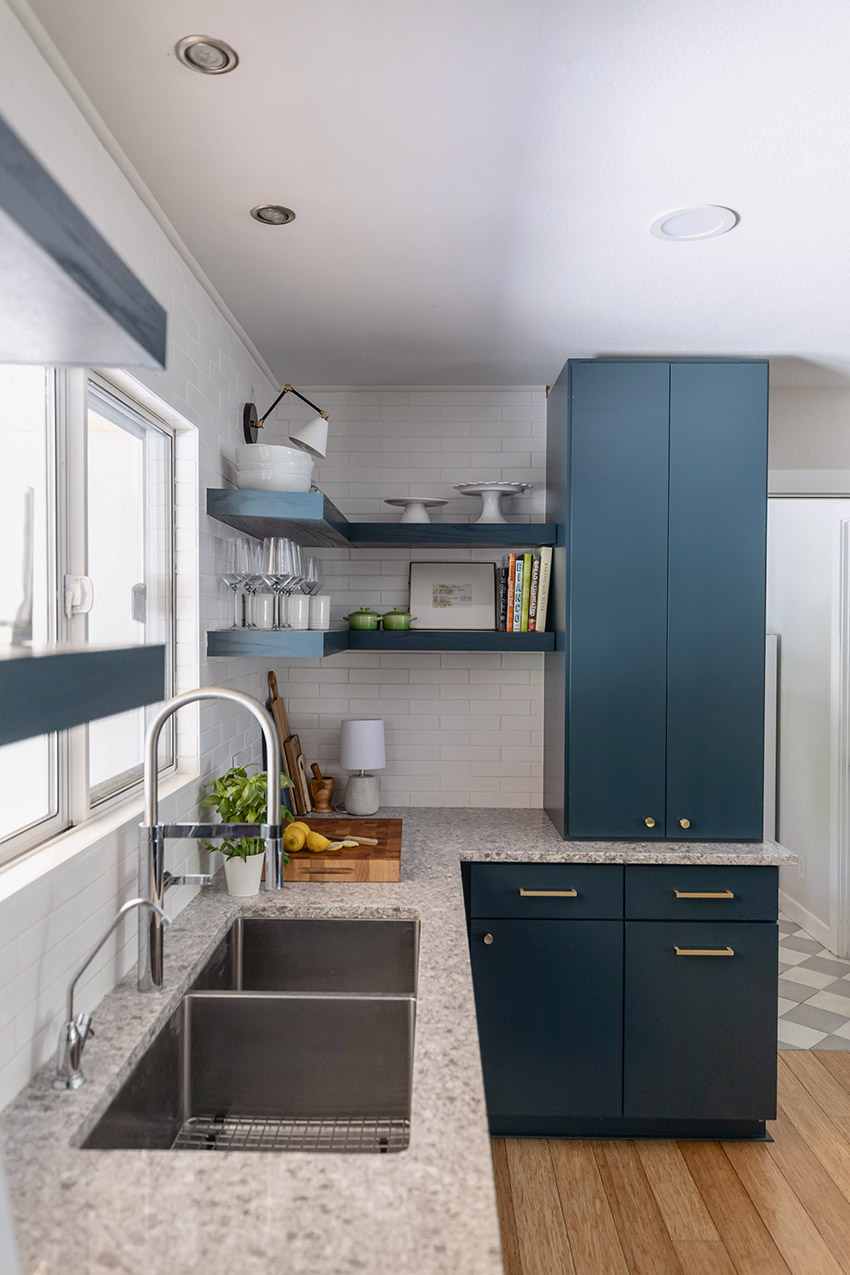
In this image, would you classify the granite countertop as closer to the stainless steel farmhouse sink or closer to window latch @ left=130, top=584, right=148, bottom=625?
the stainless steel farmhouse sink

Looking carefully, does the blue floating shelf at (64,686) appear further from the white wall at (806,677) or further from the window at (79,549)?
the white wall at (806,677)

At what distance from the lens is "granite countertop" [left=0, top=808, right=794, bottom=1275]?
1003 millimetres

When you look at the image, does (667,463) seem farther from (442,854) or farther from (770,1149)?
(770,1149)

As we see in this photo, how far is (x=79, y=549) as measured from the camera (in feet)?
5.66

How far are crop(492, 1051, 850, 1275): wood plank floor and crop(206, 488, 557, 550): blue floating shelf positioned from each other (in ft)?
6.45

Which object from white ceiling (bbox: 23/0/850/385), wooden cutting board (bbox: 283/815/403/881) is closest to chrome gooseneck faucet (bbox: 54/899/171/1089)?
wooden cutting board (bbox: 283/815/403/881)

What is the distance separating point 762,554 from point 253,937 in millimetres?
1942

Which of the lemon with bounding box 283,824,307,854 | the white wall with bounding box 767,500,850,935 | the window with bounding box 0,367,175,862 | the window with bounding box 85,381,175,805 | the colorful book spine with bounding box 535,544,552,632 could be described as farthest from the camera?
the white wall with bounding box 767,500,850,935

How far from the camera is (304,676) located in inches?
136

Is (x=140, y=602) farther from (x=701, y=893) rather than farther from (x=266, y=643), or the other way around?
(x=701, y=893)

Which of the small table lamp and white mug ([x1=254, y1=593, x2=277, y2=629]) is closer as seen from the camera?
white mug ([x1=254, y1=593, x2=277, y2=629])

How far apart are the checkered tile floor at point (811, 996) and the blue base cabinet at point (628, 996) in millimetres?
781

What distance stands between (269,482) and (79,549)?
0.88 m

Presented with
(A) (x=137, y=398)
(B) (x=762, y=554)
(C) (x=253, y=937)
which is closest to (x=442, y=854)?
(C) (x=253, y=937)
